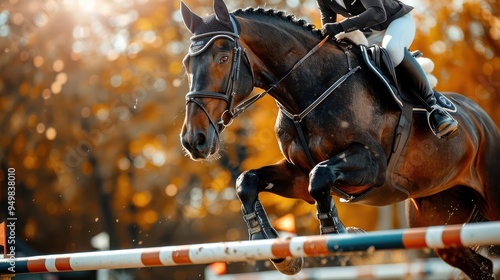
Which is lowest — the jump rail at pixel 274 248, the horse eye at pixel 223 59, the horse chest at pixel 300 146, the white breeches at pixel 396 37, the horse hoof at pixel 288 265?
the horse hoof at pixel 288 265

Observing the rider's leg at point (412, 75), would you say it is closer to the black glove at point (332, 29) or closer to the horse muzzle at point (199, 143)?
the black glove at point (332, 29)

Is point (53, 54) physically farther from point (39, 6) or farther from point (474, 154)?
point (474, 154)

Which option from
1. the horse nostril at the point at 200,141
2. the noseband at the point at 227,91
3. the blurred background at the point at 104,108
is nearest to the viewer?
the horse nostril at the point at 200,141

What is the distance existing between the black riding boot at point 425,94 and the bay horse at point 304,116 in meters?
0.18

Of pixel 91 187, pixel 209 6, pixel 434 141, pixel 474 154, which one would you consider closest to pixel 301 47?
pixel 434 141

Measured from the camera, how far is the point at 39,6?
17.6m

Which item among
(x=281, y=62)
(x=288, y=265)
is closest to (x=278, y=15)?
(x=281, y=62)

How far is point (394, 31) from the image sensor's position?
6.25m

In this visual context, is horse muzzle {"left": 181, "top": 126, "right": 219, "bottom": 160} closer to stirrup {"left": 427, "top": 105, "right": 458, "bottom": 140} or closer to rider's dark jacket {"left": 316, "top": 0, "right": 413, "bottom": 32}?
rider's dark jacket {"left": 316, "top": 0, "right": 413, "bottom": 32}

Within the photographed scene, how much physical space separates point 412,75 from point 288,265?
169 cm

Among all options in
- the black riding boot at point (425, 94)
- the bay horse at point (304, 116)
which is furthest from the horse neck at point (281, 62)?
the black riding boot at point (425, 94)

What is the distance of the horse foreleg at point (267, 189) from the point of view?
5.71 metres

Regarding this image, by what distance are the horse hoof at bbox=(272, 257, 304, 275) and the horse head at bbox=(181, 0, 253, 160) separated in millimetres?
908

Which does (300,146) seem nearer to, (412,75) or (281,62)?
(281,62)
